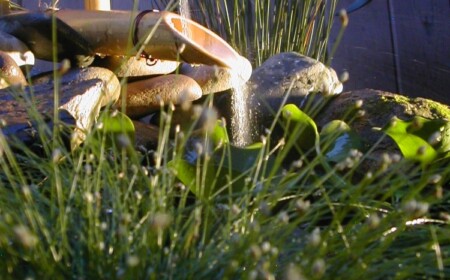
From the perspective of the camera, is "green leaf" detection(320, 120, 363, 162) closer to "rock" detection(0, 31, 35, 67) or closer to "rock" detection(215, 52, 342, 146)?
"rock" detection(215, 52, 342, 146)

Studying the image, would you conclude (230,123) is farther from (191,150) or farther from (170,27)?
(191,150)

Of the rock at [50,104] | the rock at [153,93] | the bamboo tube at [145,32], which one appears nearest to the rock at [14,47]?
the bamboo tube at [145,32]

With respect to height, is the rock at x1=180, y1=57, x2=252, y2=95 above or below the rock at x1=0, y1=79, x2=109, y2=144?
below

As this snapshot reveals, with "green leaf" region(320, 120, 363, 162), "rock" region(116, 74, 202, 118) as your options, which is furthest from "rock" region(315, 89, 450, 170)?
"rock" region(116, 74, 202, 118)

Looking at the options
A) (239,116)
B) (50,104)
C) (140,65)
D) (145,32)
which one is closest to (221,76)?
(239,116)

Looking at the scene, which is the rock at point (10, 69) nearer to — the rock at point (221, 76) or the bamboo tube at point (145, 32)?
the bamboo tube at point (145, 32)

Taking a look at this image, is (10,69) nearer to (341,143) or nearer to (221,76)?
(221,76)

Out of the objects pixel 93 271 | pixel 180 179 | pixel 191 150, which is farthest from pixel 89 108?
pixel 93 271
